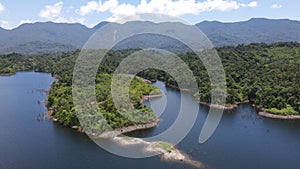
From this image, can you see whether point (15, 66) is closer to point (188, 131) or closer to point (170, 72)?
point (170, 72)

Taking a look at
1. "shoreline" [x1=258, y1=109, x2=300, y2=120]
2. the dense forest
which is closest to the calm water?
"shoreline" [x1=258, y1=109, x2=300, y2=120]

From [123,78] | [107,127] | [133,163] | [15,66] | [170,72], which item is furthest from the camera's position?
[15,66]

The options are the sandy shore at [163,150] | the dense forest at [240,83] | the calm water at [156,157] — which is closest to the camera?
the calm water at [156,157]

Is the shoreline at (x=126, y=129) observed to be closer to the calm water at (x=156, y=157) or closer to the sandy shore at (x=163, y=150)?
the calm water at (x=156, y=157)

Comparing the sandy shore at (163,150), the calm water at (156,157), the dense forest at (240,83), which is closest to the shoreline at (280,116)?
the dense forest at (240,83)

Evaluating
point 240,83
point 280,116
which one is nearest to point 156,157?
point 280,116

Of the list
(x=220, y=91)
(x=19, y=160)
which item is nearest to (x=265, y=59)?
(x=220, y=91)

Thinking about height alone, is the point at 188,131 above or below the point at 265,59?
below
